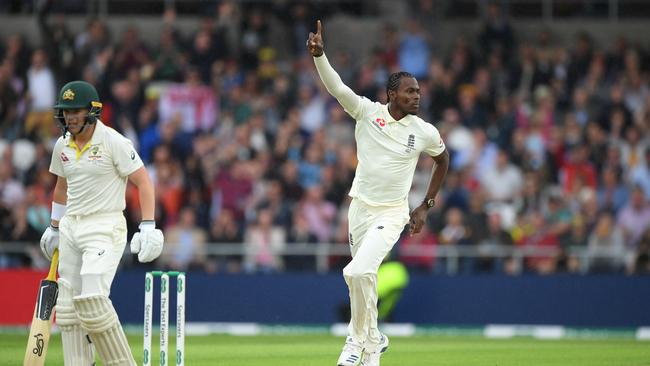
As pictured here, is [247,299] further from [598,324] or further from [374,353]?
[374,353]

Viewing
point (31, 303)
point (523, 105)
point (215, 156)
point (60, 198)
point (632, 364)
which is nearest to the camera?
point (60, 198)

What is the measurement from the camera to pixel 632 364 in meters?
12.0

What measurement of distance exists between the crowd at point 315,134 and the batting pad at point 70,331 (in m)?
8.80

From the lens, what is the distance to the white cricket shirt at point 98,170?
32.4ft

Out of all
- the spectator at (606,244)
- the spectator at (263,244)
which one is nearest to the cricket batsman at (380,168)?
the spectator at (263,244)

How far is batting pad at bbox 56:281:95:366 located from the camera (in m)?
9.79

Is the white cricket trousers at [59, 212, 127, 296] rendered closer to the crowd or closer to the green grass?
the green grass

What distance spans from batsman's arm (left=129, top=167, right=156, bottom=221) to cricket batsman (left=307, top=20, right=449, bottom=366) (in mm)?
1904

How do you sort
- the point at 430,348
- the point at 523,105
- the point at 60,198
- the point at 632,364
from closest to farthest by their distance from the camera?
1. the point at 60,198
2. the point at 632,364
3. the point at 430,348
4. the point at 523,105

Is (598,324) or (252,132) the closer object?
(598,324)

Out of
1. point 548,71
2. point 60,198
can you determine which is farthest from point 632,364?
point 548,71

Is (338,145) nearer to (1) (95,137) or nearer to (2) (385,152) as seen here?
(2) (385,152)

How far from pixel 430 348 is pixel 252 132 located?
6954mm

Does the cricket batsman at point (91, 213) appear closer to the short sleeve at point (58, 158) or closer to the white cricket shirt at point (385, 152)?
the short sleeve at point (58, 158)
